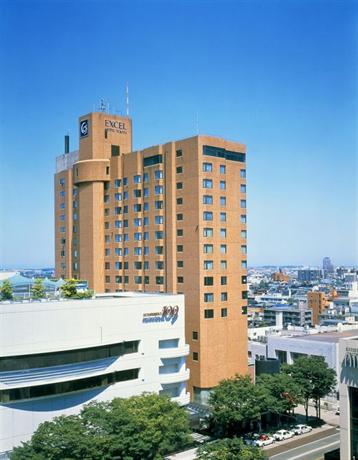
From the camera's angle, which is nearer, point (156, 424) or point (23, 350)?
point (156, 424)

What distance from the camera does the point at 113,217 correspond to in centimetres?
5803

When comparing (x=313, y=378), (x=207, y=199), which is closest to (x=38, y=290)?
(x=207, y=199)

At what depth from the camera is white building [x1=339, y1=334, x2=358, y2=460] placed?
29141 millimetres

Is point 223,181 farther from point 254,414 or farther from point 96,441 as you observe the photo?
point 96,441

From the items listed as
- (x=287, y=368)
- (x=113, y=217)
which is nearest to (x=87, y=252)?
(x=113, y=217)

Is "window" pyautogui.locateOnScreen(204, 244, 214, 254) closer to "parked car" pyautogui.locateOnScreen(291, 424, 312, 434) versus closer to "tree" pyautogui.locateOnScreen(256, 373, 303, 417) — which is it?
"tree" pyautogui.locateOnScreen(256, 373, 303, 417)

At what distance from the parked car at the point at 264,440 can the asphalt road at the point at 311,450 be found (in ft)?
4.42

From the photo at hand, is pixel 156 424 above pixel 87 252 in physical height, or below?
below

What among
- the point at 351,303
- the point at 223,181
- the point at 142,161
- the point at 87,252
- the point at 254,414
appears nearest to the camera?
the point at 254,414

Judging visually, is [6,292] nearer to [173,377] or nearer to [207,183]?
[173,377]

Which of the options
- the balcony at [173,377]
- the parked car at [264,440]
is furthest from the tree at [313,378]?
the balcony at [173,377]

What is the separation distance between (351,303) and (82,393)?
111 m

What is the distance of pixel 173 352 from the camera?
41.2m

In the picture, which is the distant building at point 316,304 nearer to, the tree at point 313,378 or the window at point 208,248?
the tree at point 313,378
